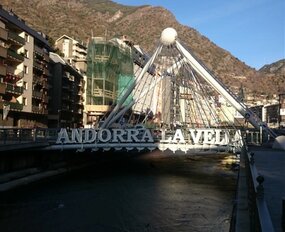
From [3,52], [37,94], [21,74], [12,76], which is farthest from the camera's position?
[37,94]

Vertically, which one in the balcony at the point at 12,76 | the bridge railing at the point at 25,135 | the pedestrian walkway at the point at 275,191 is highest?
the balcony at the point at 12,76

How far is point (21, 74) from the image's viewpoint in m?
67.4

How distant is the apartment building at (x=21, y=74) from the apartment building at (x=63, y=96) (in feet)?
27.7

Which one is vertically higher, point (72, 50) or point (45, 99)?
point (72, 50)

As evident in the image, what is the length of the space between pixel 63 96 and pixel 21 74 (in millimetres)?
24629

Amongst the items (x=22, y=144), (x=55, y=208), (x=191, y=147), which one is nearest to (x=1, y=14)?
(x=22, y=144)

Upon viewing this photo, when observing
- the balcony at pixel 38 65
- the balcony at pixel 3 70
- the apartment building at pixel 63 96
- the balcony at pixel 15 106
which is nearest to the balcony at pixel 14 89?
the balcony at pixel 15 106

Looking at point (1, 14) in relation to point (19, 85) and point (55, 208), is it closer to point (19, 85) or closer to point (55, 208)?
point (19, 85)

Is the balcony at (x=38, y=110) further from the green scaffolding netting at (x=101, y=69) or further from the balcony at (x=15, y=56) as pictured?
the green scaffolding netting at (x=101, y=69)

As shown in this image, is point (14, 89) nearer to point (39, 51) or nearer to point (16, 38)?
point (16, 38)

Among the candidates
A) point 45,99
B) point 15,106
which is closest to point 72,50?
point 45,99

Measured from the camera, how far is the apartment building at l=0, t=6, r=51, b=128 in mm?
61625

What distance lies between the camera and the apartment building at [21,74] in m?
61.6

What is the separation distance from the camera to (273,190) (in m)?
17.3
